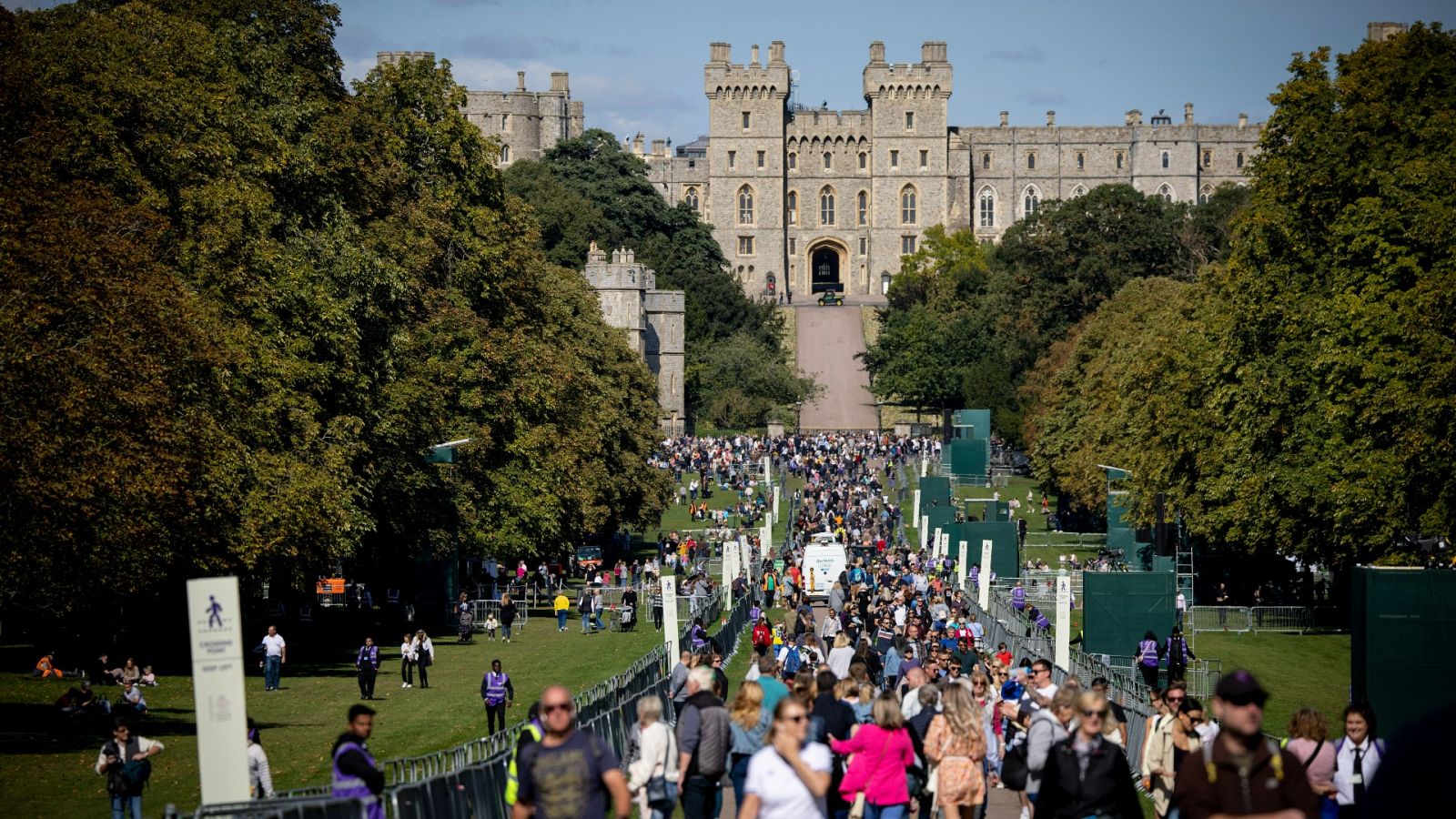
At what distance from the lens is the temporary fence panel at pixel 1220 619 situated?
3556 centimetres

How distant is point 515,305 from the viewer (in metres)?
42.8

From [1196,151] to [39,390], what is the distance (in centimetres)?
12505

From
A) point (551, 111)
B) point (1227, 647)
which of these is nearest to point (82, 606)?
point (1227, 647)

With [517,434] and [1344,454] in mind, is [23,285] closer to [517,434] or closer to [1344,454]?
[517,434]

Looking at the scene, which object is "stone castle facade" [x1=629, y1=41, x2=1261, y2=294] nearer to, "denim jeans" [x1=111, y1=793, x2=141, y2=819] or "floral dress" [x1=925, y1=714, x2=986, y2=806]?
"denim jeans" [x1=111, y1=793, x2=141, y2=819]

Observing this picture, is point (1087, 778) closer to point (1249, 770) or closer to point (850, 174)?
point (1249, 770)

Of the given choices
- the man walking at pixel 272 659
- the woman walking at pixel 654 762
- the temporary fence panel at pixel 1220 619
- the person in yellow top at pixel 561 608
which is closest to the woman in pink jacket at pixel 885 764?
the woman walking at pixel 654 762

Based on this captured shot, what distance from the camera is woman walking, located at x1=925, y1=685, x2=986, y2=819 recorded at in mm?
11539

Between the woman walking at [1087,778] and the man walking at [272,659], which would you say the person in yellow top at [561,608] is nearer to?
the man walking at [272,659]

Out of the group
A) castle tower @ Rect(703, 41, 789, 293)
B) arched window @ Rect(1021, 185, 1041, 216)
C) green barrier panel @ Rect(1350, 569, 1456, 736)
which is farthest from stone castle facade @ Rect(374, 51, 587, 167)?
green barrier panel @ Rect(1350, 569, 1456, 736)

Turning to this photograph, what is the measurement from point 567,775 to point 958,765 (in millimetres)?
3219

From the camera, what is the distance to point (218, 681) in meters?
9.73

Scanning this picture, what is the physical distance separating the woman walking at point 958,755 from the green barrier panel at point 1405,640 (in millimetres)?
10168

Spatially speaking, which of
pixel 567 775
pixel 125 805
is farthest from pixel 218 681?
pixel 125 805
